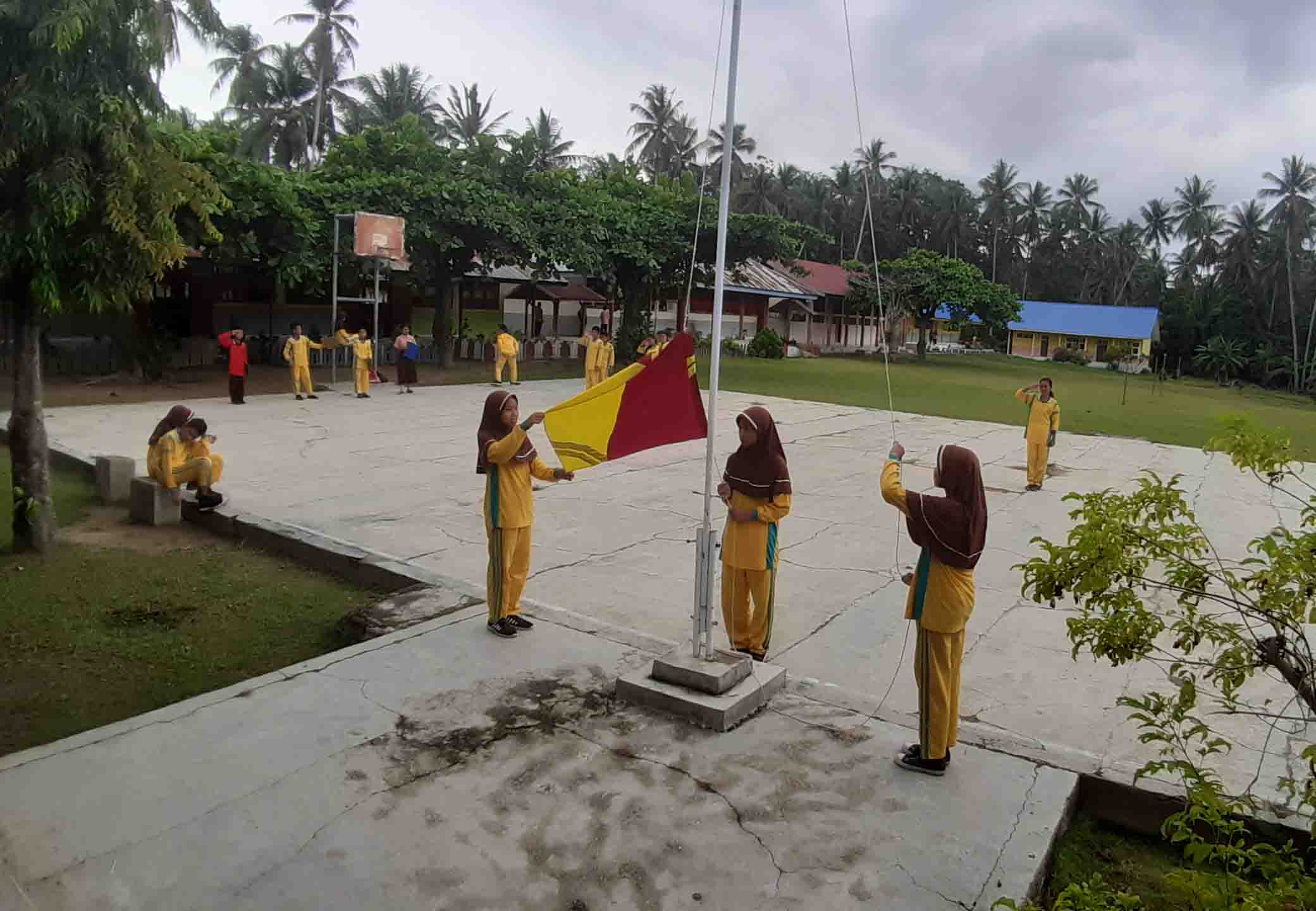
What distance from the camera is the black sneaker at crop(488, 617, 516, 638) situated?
5957 millimetres

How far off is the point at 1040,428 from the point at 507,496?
8.38 meters

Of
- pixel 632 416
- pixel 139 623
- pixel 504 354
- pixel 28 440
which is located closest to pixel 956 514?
pixel 632 416

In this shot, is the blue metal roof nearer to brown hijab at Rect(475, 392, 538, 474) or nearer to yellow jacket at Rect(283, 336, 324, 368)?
yellow jacket at Rect(283, 336, 324, 368)

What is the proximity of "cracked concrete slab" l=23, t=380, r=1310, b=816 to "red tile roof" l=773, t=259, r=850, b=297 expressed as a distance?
26.7m

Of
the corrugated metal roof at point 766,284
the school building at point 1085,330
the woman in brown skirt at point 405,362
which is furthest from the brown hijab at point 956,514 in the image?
the school building at point 1085,330

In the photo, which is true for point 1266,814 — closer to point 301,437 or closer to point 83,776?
point 83,776

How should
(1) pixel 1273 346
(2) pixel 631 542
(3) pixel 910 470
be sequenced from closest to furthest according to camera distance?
Result: (2) pixel 631 542
(3) pixel 910 470
(1) pixel 1273 346

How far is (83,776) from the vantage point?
407 cm

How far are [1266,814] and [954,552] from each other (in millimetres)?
1719

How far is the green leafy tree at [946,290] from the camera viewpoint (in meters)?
40.5

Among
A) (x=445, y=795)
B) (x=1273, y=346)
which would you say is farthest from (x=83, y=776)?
(x=1273, y=346)

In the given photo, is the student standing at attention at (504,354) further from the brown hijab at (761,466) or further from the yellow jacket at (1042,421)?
the brown hijab at (761,466)

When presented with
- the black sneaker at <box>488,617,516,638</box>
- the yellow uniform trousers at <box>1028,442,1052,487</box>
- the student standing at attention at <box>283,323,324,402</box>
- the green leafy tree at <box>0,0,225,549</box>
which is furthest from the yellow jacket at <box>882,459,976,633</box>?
the student standing at attention at <box>283,323,324,402</box>

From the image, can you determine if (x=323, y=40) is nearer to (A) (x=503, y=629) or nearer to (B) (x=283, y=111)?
(B) (x=283, y=111)
